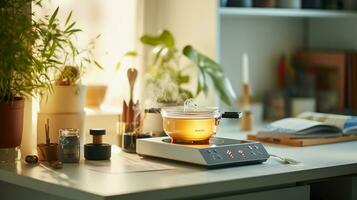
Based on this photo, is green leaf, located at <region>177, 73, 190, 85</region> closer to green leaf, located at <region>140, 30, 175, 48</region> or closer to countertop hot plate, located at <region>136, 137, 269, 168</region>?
green leaf, located at <region>140, 30, 175, 48</region>

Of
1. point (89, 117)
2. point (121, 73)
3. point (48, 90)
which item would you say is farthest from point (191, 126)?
point (121, 73)

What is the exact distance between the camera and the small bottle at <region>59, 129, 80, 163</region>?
99.9 inches

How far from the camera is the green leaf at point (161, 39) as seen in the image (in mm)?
3406

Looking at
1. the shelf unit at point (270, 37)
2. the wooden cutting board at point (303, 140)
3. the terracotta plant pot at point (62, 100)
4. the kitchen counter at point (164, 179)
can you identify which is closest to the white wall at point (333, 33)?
the shelf unit at point (270, 37)

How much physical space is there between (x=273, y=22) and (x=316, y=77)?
34 cm

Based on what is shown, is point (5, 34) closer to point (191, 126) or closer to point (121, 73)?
point (191, 126)

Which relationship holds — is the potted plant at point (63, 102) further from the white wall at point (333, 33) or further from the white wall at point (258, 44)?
the white wall at point (333, 33)

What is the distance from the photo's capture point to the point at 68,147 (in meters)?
2.54

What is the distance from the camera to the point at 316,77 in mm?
4152

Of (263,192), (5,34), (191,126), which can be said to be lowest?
(263,192)

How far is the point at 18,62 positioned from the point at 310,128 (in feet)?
3.69

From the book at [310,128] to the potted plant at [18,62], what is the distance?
887mm

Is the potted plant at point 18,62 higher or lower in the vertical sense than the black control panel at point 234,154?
higher

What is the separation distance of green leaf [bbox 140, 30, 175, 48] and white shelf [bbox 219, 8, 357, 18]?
0.24m
